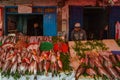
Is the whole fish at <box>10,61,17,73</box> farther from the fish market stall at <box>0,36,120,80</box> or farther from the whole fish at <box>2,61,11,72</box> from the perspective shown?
the whole fish at <box>2,61,11,72</box>

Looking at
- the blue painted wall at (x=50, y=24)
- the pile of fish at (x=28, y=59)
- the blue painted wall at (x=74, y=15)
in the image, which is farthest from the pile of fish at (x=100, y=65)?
the blue painted wall at (x=74, y=15)

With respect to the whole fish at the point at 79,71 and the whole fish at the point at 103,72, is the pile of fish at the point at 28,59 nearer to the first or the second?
the whole fish at the point at 79,71

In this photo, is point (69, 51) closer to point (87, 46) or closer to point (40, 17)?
point (87, 46)

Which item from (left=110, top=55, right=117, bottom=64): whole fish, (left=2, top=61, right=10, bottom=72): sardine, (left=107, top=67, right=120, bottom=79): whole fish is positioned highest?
(left=110, top=55, right=117, bottom=64): whole fish

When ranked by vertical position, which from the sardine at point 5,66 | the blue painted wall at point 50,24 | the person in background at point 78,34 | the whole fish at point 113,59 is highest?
the blue painted wall at point 50,24

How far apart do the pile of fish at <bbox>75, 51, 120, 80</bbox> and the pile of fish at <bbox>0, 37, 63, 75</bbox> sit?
45cm

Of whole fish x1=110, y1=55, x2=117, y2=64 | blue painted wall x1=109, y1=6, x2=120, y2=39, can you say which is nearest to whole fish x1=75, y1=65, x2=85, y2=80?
whole fish x1=110, y1=55, x2=117, y2=64

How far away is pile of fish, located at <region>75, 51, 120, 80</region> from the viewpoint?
5.65 m

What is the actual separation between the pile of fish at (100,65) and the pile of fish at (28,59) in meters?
0.45

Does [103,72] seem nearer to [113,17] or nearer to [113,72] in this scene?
[113,72]

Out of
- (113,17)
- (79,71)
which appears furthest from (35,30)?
(79,71)

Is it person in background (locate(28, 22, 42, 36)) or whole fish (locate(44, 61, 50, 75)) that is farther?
person in background (locate(28, 22, 42, 36))

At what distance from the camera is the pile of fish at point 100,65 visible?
5.65 m

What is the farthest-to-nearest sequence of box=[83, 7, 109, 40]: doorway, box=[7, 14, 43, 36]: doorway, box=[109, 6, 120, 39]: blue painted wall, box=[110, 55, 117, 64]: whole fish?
box=[83, 7, 109, 40]: doorway
box=[7, 14, 43, 36]: doorway
box=[109, 6, 120, 39]: blue painted wall
box=[110, 55, 117, 64]: whole fish
